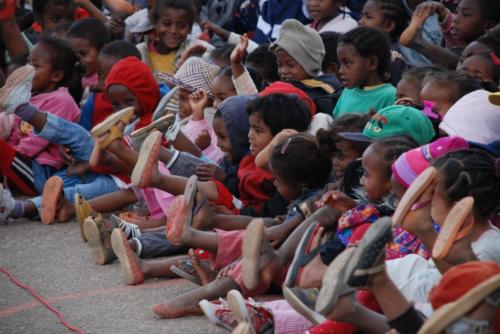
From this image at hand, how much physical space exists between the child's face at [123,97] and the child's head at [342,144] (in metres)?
1.79

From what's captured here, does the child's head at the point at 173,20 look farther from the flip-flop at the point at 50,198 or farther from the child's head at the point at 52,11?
the flip-flop at the point at 50,198

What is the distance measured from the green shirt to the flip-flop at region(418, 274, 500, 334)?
250 centimetres

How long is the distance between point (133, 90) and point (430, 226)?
297 cm

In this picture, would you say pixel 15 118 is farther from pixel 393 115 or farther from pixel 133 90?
pixel 393 115

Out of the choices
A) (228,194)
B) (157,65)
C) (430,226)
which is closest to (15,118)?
(157,65)

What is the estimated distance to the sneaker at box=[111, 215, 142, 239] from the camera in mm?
5070

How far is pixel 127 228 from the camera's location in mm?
5102

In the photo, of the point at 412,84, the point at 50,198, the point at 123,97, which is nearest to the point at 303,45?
the point at 412,84

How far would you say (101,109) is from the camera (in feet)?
21.2

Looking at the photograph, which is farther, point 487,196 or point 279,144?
point 279,144

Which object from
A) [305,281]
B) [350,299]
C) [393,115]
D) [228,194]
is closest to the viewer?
[350,299]

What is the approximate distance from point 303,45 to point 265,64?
1.91 feet

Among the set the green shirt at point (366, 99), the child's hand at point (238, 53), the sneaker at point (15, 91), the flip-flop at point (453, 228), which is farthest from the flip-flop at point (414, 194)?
the sneaker at point (15, 91)

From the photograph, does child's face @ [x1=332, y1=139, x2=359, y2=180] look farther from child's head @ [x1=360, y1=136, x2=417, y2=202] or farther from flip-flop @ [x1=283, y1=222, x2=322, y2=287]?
flip-flop @ [x1=283, y1=222, x2=322, y2=287]
